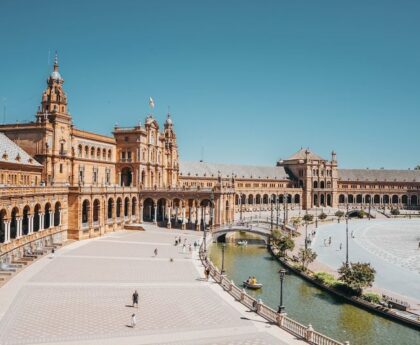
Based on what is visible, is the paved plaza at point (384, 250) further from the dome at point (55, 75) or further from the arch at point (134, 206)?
the dome at point (55, 75)

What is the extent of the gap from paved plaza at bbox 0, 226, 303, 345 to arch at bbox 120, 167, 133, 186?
38.1 metres

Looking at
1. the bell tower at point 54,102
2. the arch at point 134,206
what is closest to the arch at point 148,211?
the arch at point 134,206

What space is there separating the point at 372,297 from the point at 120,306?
71.8ft

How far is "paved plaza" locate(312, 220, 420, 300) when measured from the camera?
47.6 m

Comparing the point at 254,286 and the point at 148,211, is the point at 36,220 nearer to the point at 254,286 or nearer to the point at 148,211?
the point at 254,286

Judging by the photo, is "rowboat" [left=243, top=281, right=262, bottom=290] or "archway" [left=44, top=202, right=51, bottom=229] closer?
"rowboat" [left=243, top=281, right=262, bottom=290]

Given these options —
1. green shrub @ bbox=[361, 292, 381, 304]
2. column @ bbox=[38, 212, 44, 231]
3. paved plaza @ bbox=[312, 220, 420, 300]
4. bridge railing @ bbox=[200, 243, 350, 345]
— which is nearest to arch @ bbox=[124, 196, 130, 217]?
column @ bbox=[38, 212, 44, 231]

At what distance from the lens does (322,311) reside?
38.7 m

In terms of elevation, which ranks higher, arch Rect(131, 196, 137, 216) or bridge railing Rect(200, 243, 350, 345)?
arch Rect(131, 196, 137, 216)

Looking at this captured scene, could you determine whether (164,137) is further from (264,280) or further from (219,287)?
(219,287)

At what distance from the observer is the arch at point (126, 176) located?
9019 cm

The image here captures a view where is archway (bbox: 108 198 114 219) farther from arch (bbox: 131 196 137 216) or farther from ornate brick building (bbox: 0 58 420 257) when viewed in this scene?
arch (bbox: 131 196 137 216)

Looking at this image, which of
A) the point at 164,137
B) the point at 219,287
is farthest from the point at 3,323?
the point at 164,137

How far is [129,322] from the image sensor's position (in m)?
30.2
